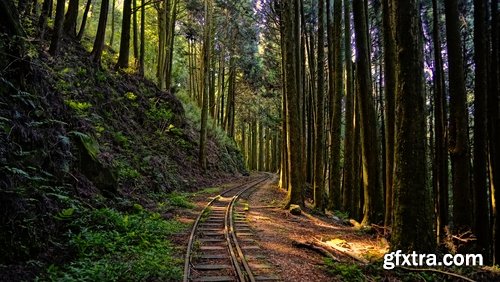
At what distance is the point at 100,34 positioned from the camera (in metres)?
17.3

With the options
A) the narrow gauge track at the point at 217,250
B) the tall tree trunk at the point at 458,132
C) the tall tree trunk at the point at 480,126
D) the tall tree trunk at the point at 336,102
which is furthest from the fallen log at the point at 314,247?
the tall tree trunk at the point at 336,102

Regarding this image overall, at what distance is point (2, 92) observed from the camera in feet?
24.9

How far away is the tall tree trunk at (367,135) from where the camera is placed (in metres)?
11.4

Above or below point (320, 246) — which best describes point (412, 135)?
above

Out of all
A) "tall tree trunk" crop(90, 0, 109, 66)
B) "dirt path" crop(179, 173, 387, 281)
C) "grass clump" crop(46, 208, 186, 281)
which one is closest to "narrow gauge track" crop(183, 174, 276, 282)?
"grass clump" crop(46, 208, 186, 281)

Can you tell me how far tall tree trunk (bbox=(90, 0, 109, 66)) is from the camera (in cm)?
1699

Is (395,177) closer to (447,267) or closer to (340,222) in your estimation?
(447,267)

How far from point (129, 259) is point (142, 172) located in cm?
851

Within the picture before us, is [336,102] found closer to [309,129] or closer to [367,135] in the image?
[367,135]

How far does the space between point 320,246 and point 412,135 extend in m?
3.43

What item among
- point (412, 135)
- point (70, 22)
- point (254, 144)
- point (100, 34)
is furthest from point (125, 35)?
point (254, 144)

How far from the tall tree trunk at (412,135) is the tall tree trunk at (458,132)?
9.97ft

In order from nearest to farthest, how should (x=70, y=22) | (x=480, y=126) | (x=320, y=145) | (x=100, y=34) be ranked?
(x=480, y=126) < (x=320, y=145) < (x=100, y=34) < (x=70, y=22)

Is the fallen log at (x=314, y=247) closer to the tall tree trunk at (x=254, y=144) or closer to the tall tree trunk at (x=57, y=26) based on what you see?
the tall tree trunk at (x=57, y=26)
